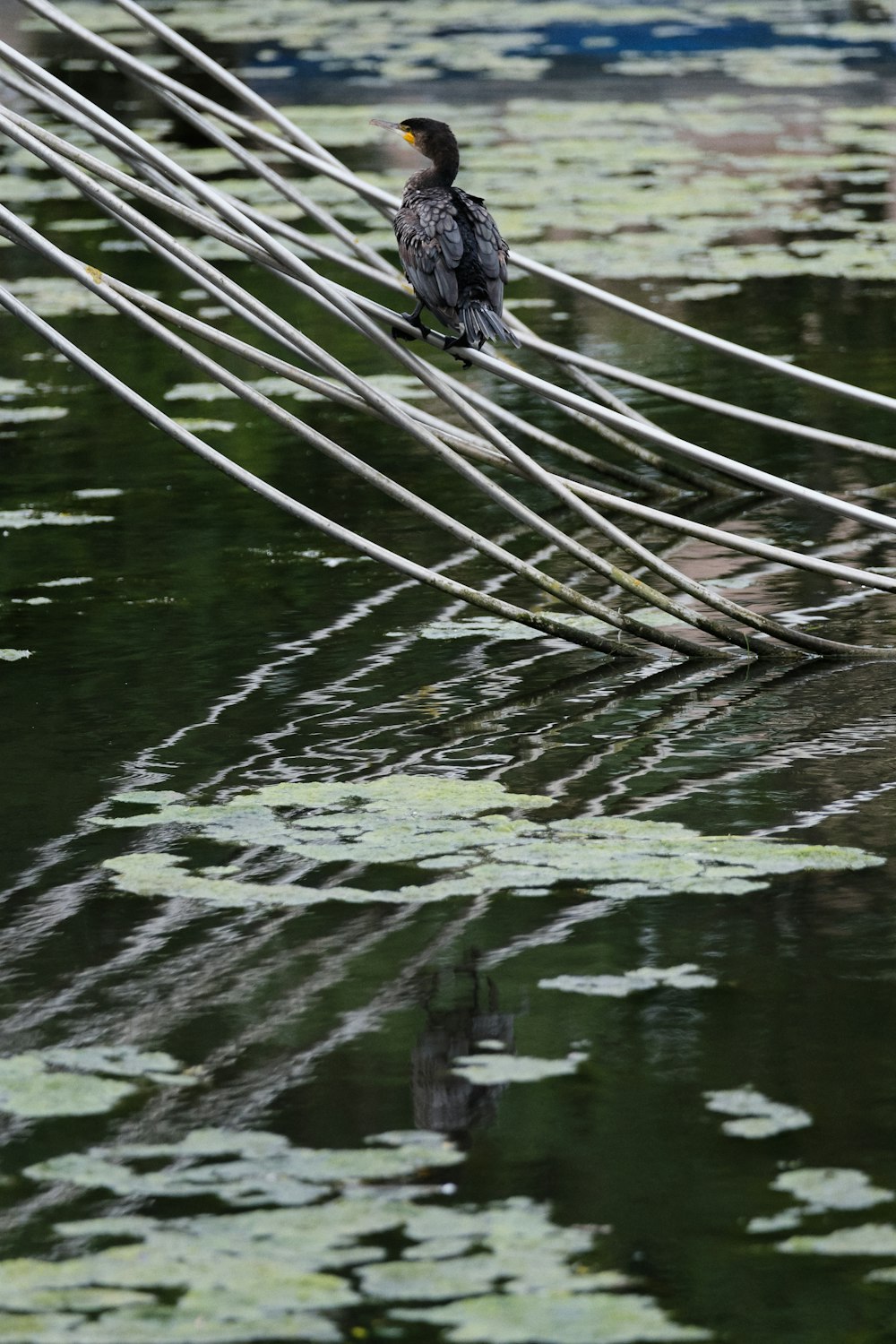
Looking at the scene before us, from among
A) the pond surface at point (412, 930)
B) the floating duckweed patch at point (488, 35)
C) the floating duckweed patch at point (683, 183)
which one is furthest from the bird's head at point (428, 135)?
the floating duckweed patch at point (488, 35)

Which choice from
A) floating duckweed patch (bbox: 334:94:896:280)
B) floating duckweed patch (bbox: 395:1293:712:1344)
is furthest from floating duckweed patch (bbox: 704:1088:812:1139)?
floating duckweed patch (bbox: 334:94:896:280)

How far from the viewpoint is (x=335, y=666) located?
261 inches

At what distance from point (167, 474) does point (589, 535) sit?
5.96ft

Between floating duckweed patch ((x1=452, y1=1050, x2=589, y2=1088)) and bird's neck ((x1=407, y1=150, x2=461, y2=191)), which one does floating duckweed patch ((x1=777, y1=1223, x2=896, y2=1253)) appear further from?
bird's neck ((x1=407, y1=150, x2=461, y2=191))

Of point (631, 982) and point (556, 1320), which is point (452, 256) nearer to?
point (631, 982)

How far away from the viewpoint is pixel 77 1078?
4121 millimetres

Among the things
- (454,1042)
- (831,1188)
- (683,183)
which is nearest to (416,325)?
(454,1042)

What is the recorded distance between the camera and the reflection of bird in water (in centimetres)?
628

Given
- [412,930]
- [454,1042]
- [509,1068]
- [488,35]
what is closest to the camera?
[509,1068]

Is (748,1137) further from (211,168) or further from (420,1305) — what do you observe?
(211,168)

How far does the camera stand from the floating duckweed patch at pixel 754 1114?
152 inches

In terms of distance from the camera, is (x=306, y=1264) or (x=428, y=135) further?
(x=428, y=135)

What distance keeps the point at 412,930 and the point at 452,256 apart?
2243 mm

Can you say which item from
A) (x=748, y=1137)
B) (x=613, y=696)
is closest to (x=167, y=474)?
(x=613, y=696)
